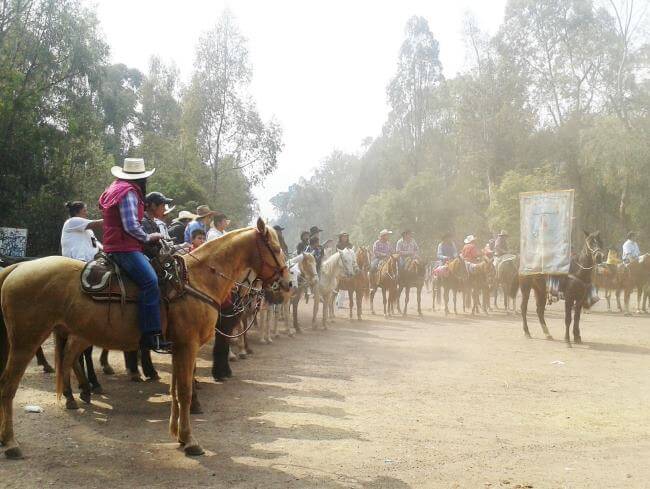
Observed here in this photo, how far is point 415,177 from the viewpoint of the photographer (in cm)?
5006

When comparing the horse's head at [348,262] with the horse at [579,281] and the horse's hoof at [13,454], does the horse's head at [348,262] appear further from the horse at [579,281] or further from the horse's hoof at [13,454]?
the horse's hoof at [13,454]

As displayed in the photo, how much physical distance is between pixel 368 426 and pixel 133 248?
3.45m

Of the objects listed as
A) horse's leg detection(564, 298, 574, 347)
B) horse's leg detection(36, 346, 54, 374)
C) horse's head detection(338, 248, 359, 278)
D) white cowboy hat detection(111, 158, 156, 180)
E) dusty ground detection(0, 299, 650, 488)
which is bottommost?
dusty ground detection(0, 299, 650, 488)

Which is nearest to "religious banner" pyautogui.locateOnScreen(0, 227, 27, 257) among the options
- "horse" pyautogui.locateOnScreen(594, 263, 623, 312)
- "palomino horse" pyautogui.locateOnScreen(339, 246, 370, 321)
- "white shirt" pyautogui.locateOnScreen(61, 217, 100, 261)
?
"white shirt" pyautogui.locateOnScreen(61, 217, 100, 261)

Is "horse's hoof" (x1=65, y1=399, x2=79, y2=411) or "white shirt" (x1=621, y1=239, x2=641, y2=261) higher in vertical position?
"white shirt" (x1=621, y1=239, x2=641, y2=261)

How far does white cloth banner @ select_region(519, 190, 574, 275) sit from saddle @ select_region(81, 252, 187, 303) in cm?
1053

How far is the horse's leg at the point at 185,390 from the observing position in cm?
570

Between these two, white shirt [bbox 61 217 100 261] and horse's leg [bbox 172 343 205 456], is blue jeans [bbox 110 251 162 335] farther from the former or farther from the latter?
white shirt [bbox 61 217 100 261]

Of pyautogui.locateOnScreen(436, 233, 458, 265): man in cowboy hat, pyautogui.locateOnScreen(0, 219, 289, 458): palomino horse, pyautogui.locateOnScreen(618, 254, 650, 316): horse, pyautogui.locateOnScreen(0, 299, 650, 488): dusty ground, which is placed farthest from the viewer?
pyautogui.locateOnScreen(436, 233, 458, 265): man in cowboy hat

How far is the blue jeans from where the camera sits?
572 centimetres

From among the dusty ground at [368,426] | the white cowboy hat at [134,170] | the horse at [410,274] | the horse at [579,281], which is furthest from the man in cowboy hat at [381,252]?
the white cowboy hat at [134,170]

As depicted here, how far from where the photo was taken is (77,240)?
8.87 m

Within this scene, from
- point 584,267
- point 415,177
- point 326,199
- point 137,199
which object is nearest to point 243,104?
point 415,177

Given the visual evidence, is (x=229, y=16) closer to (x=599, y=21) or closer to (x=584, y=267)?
(x=599, y=21)
